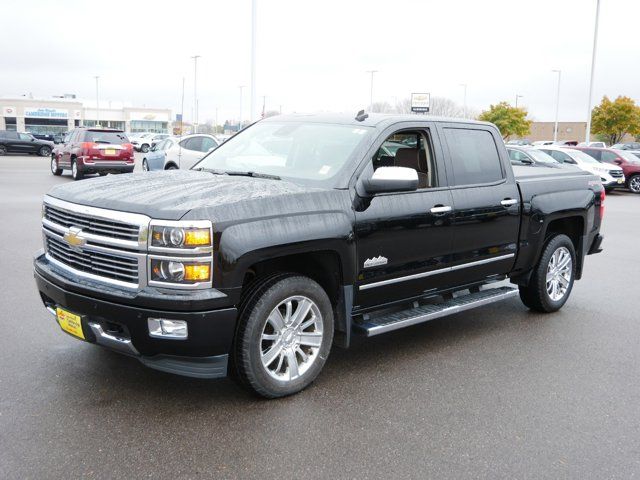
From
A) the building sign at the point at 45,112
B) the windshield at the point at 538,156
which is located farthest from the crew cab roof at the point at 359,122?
the building sign at the point at 45,112

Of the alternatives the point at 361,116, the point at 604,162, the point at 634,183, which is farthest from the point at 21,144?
the point at 361,116

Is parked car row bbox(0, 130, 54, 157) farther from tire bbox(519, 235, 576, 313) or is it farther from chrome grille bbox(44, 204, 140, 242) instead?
chrome grille bbox(44, 204, 140, 242)

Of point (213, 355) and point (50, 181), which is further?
point (50, 181)

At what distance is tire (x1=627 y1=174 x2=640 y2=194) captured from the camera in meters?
24.5

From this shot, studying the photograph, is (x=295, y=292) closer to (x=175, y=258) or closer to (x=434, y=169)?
(x=175, y=258)

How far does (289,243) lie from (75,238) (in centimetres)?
138

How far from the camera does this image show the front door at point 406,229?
4.66 m

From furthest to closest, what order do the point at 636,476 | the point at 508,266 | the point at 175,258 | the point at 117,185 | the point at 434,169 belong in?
the point at 508,266 < the point at 434,169 < the point at 117,185 < the point at 175,258 < the point at 636,476

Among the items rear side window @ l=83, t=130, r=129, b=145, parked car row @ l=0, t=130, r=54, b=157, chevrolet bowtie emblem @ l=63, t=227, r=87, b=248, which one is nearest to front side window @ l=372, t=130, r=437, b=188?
chevrolet bowtie emblem @ l=63, t=227, r=87, b=248

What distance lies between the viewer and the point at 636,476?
3.47m

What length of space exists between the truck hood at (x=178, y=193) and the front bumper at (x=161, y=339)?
0.56 m

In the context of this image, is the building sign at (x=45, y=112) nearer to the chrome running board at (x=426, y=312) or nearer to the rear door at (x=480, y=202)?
the rear door at (x=480, y=202)

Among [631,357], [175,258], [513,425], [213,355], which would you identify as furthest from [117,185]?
[631,357]

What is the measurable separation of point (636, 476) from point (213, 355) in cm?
247
